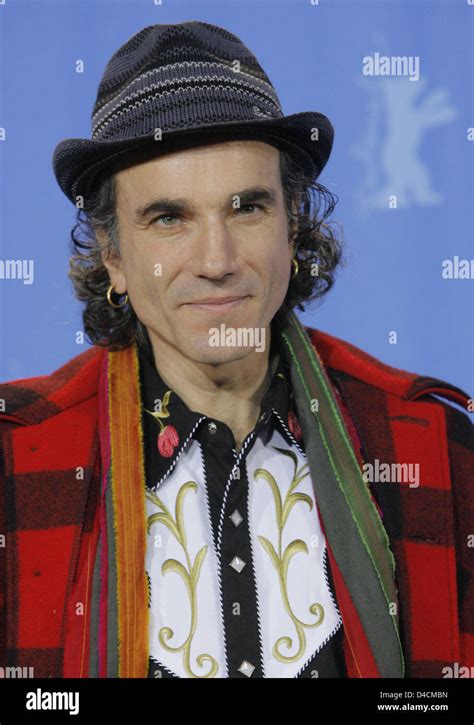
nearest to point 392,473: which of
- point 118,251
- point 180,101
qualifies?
point 118,251

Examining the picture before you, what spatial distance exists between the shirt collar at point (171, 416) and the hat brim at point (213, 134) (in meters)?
0.34

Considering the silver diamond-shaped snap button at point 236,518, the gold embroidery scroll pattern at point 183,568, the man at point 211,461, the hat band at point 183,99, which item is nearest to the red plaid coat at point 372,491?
the man at point 211,461

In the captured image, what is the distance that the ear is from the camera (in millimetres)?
2191

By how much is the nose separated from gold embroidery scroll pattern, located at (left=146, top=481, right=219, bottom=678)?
1.23 feet

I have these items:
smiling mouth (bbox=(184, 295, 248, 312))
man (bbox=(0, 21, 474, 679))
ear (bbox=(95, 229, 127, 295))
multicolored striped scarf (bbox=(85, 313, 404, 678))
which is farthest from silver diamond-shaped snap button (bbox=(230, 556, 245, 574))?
ear (bbox=(95, 229, 127, 295))

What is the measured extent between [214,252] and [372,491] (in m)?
0.52

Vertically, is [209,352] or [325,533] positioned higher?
[209,352]

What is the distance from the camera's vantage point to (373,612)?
1.93 meters

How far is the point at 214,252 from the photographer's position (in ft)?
6.33

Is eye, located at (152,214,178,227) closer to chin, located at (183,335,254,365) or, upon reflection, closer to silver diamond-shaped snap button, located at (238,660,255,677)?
chin, located at (183,335,254,365)

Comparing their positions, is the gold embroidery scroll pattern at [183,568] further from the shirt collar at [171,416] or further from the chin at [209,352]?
the chin at [209,352]

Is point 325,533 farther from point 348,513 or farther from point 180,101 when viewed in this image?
point 180,101
